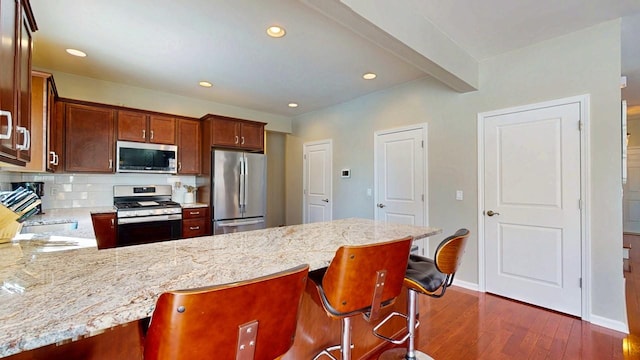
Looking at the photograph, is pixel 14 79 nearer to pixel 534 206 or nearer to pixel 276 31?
pixel 276 31

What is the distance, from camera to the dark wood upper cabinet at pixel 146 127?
12.2 ft

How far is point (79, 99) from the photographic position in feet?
11.7

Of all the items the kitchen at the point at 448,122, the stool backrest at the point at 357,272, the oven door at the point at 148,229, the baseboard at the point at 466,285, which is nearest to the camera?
the stool backrest at the point at 357,272

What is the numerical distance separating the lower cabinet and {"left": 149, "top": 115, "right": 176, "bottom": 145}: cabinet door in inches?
42.0

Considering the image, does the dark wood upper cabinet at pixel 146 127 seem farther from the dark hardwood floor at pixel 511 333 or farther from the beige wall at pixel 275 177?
the dark hardwood floor at pixel 511 333

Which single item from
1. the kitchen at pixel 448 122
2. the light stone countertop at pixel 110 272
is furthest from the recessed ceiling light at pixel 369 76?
the light stone countertop at pixel 110 272

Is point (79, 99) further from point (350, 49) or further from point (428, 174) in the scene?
point (428, 174)

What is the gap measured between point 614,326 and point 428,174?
6.80 ft

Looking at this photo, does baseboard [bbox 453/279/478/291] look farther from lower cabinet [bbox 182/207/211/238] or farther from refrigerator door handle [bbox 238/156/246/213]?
lower cabinet [bbox 182/207/211/238]

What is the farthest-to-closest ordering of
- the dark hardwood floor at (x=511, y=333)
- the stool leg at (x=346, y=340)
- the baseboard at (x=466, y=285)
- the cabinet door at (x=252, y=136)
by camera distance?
the cabinet door at (x=252, y=136) → the baseboard at (x=466, y=285) → the dark hardwood floor at (x=511, y=333) → the stool leg at (x=346, y=340)

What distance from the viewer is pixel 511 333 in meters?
2.27

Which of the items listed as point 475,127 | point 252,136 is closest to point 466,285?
point 475,127

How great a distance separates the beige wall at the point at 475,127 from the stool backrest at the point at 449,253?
186 cm

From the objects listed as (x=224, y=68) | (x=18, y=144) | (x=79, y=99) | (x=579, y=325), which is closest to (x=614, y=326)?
(x=579, y=325)
